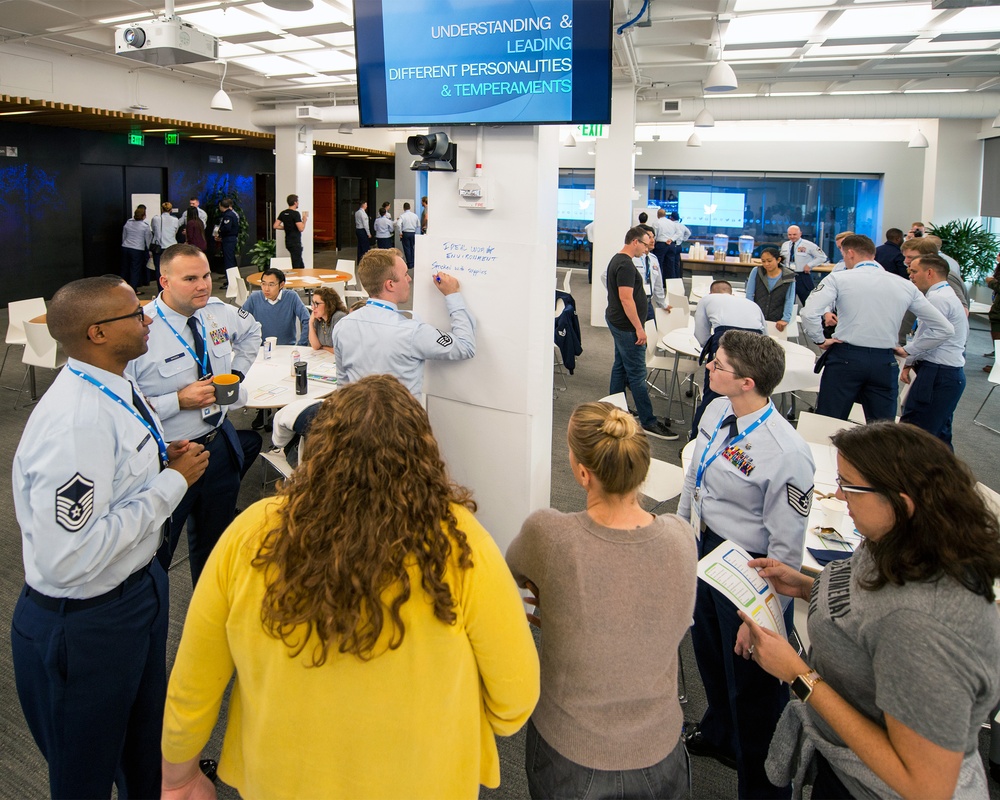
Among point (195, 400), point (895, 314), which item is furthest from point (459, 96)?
point (895, 314)

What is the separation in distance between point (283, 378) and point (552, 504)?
6.57 ft

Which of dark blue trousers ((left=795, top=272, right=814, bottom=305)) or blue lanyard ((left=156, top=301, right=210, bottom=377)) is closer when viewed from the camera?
blue lanyard ((left=156, top=301, right=210, bottom=377))

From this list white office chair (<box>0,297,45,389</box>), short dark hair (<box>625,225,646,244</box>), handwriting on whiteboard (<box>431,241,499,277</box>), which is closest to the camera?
handwriting on whiteboard (<box>431,241,499,277</box>)

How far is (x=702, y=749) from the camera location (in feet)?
8.46

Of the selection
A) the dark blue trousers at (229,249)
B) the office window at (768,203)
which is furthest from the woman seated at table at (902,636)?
the office window at (768,203)

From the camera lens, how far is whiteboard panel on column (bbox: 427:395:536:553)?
3.26 m

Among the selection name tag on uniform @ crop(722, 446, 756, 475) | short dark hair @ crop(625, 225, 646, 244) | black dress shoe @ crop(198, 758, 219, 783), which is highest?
short dark hair @ crop(625, 225, 646, 244)

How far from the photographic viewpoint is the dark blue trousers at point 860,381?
4664 mm

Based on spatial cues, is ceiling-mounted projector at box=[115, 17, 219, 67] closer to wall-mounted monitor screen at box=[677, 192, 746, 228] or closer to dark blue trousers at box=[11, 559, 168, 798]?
dark blue trousers at box=[11, 559, 168, 798]

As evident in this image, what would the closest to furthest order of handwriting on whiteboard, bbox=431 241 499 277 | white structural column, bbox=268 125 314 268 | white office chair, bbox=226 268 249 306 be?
handwriting on whiteboard, bbox=431 241 499 277
white office chair, bbox=226 268 249 306
white structural column, bbox=268 125 314 268

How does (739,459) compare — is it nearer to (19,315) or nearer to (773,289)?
(773,289)

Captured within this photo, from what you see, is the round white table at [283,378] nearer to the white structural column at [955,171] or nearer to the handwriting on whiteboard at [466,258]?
the handwriting on whiteboard at [466,258]

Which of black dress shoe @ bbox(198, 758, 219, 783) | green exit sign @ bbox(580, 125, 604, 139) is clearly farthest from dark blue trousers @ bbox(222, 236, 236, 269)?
black dress shoe @ bbox(198, 758, 219, 783)

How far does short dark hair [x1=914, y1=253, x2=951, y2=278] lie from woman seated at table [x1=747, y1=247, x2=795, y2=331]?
1.92 m
